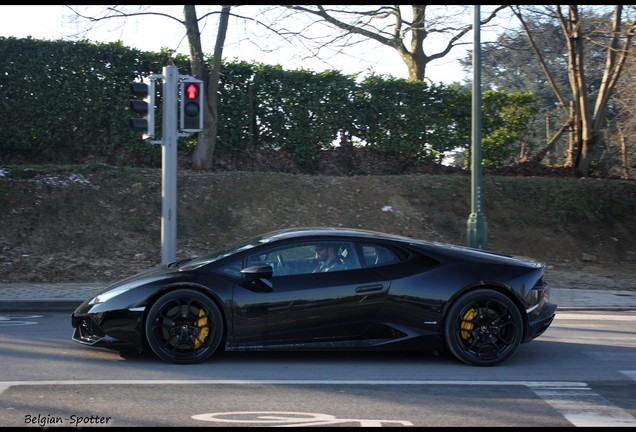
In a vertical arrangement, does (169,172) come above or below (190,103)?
below

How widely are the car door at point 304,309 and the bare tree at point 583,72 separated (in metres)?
12.7

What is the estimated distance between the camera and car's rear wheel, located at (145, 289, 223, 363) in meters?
6.92

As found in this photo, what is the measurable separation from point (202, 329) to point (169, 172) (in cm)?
464

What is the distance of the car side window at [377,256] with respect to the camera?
23.6 feet

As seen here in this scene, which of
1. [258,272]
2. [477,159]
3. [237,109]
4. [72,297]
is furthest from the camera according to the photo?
[237,109]

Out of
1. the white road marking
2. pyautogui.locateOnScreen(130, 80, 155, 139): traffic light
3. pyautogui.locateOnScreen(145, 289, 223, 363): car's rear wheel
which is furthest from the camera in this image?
pyautogui.locateOnScreen(130, 80, 155, 139): traffic light

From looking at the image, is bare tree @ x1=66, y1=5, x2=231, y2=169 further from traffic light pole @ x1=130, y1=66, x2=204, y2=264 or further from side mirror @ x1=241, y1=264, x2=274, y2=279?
side mirror @ x1=241, y1=264, x2=274, y2=279

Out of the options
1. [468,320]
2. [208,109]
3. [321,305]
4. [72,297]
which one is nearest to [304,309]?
[321,305]

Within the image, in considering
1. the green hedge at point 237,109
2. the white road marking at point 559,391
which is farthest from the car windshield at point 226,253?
the green hedge at point 237,109

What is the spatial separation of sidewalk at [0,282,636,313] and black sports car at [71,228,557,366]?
3714 mm

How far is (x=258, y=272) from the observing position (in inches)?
273

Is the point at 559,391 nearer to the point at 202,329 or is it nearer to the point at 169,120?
the point at 202,329

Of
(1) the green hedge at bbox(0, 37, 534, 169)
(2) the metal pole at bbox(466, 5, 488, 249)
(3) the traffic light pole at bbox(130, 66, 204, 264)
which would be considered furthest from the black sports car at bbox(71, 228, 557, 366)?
(1) the green hedge at bbox(0, 37, 534, 169)

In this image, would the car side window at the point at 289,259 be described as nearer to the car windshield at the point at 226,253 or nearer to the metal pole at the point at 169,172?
the car windshield at the point at 226,253
